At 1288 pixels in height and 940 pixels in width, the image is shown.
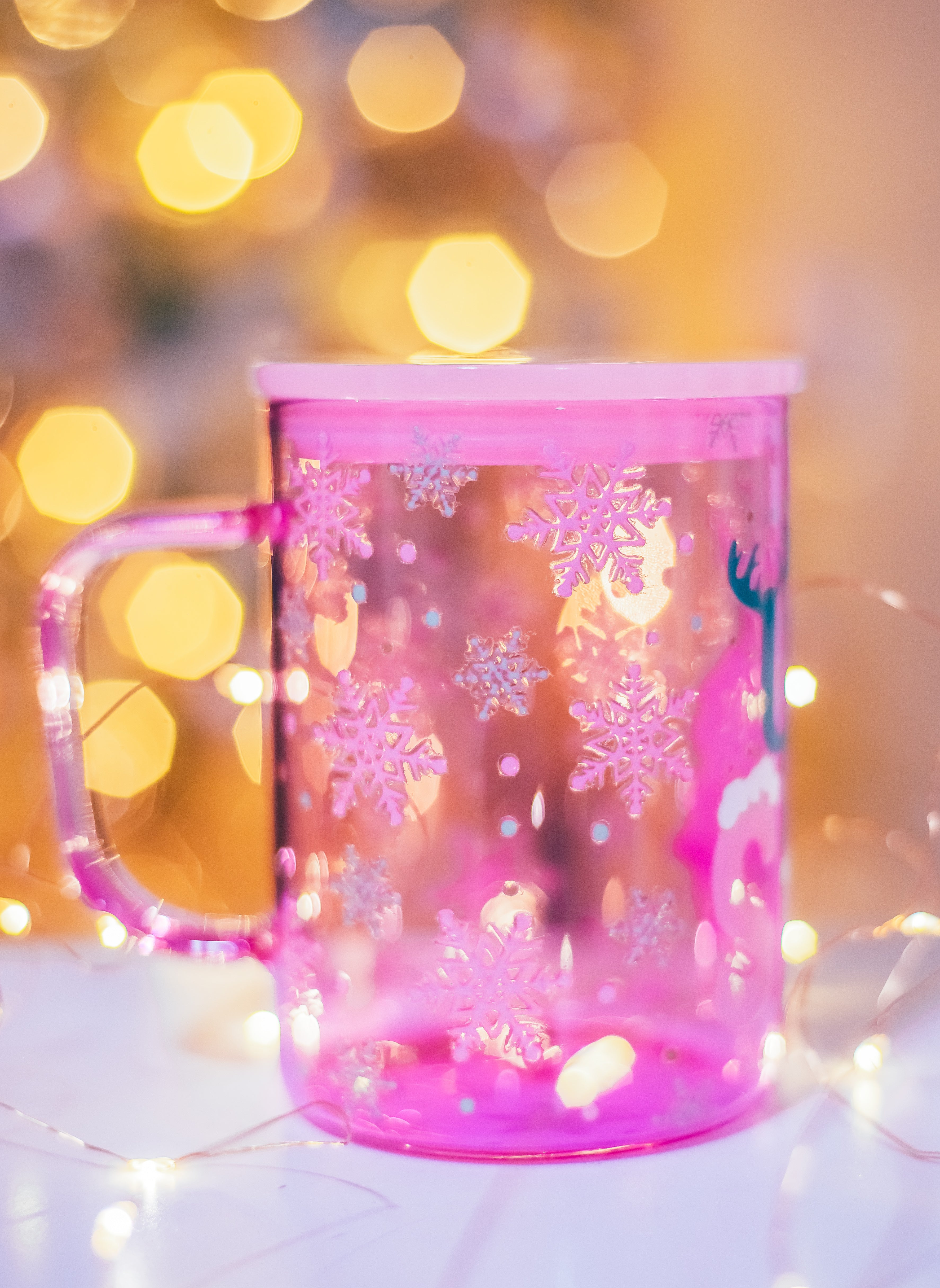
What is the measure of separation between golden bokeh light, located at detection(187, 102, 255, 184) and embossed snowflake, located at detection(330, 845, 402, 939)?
1.27 ft

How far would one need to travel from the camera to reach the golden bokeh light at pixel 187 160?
691mm

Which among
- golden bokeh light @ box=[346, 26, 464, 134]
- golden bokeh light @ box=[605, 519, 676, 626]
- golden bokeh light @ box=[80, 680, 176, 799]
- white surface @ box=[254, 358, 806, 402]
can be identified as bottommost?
golden bokeh light @ box=[80, 680, 176, 799]

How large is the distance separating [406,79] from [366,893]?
42 centimetres

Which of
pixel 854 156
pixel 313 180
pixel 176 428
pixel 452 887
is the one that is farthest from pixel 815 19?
pixel 452 887

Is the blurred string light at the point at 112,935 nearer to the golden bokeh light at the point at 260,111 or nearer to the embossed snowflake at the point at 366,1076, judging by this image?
the embossed snowflake at the point at 366,1076

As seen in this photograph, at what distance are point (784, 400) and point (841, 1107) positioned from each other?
0.79ft

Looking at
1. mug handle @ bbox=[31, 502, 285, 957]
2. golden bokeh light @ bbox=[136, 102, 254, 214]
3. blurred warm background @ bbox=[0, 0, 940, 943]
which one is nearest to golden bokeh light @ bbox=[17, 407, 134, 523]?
blurred warm background @ bbox=[0, 0, 940, 943]

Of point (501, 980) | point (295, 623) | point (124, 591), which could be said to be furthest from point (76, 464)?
point (501, 980)

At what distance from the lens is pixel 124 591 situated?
0.73 m

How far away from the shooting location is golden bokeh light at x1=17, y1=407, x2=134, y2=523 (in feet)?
2.32

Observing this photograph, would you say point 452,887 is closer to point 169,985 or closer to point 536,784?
point 536,784

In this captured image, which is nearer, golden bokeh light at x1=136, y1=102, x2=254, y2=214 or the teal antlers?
the teal antlers

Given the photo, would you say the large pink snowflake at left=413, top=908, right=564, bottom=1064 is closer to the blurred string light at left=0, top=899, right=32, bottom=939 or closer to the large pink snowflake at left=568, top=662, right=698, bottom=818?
the large pink snowflake at left=568, top=662, right=698, bottom=818

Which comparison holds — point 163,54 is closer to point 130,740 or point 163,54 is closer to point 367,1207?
point 130,740
